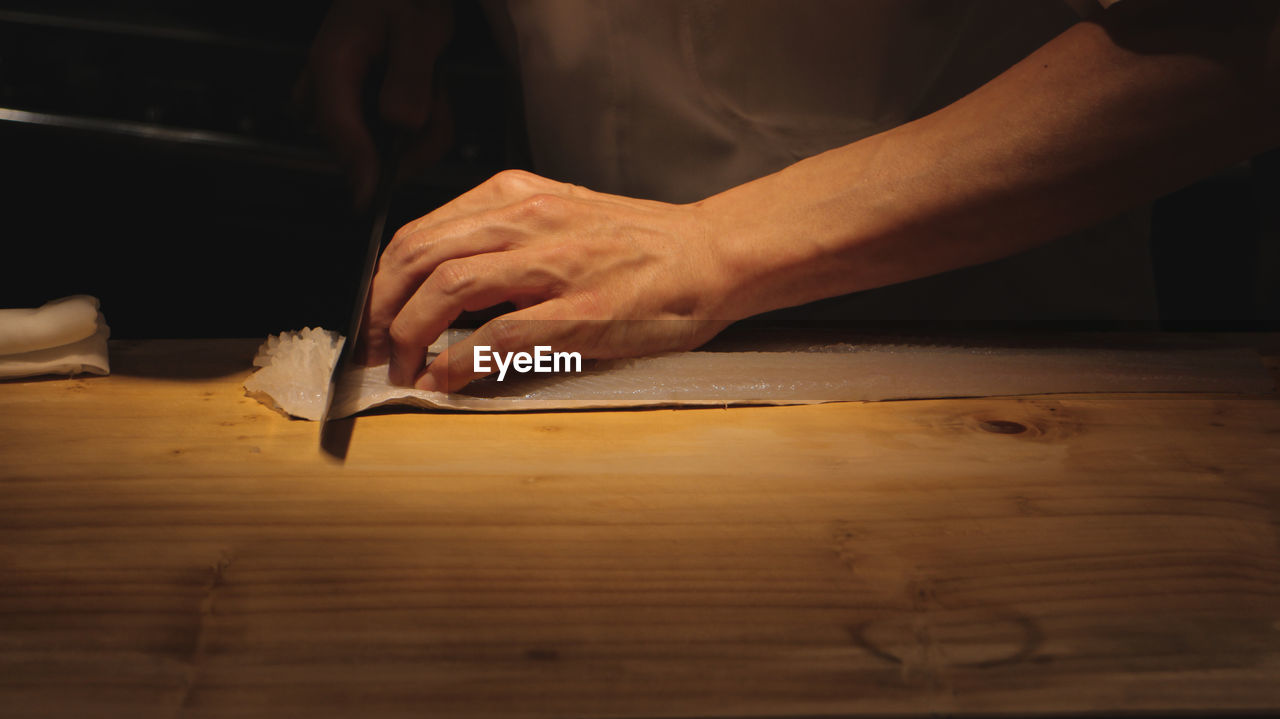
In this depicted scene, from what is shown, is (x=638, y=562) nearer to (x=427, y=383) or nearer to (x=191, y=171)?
(x=427, y=383)

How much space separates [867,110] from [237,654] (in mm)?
713

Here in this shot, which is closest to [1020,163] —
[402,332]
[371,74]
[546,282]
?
[546,282]

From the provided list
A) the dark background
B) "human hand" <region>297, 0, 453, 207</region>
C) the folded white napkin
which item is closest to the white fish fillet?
the folded white napkin

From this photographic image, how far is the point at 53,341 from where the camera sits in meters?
0.55

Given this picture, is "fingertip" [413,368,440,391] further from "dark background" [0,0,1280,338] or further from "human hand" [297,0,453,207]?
Answer: "dark background" [0,0,1280,338]

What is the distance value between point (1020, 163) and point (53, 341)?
0.68 m

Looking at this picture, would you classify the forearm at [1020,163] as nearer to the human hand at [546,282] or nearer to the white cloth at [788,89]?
the human hand at [546,282]

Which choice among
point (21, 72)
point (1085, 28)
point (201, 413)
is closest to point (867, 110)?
point (1085, 28)

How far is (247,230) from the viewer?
1097 mm

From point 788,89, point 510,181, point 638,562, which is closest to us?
point 638,562

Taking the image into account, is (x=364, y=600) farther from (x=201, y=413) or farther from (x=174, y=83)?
(x=174, y=83)

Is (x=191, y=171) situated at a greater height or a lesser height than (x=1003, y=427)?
greater

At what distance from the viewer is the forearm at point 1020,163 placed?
0.49 metres

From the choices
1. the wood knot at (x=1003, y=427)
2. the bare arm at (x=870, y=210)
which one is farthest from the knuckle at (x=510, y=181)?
the wood knot at (x=1003, y=427)
